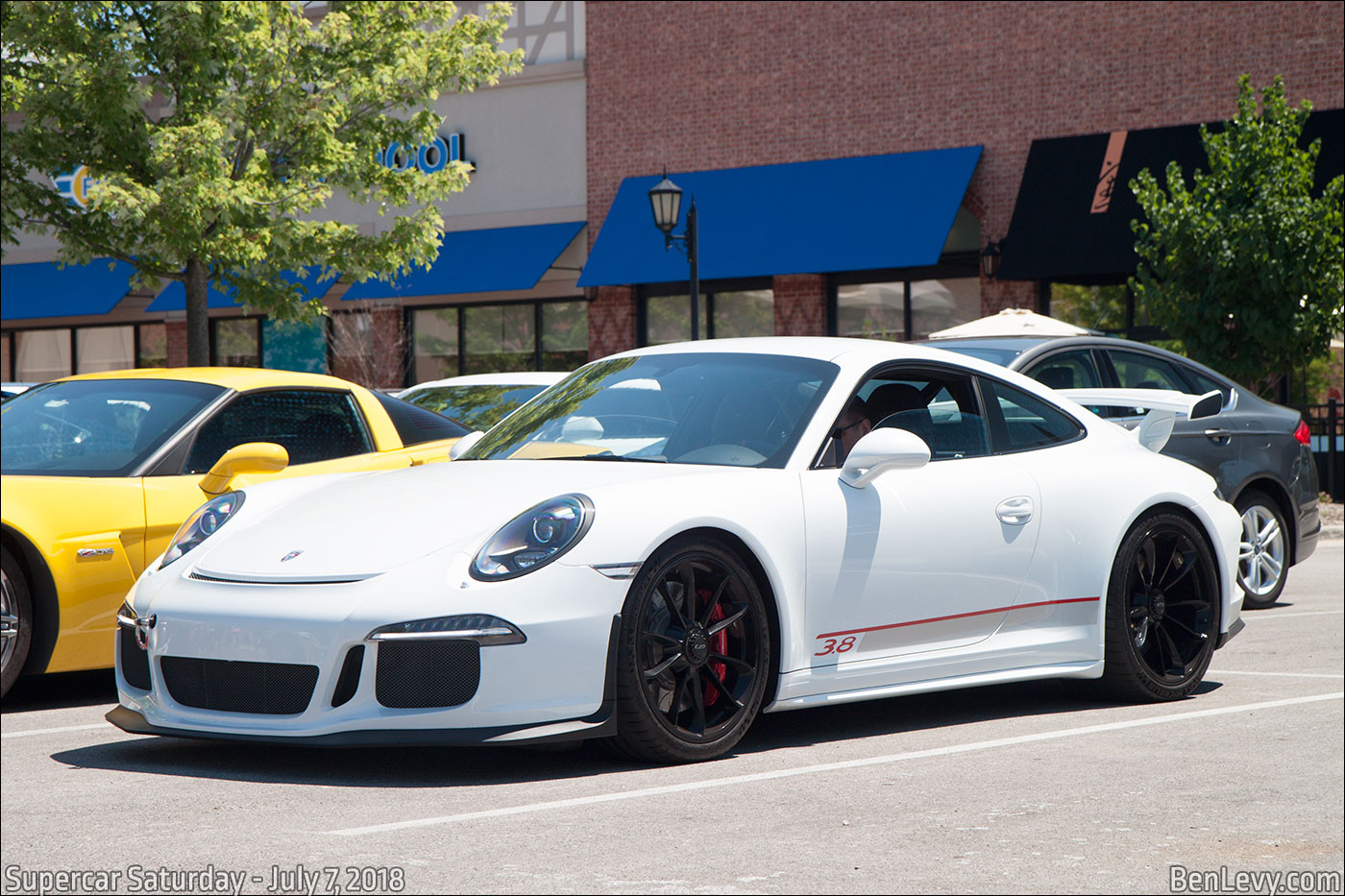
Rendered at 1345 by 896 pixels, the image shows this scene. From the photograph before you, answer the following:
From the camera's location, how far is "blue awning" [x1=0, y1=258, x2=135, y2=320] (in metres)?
30.5

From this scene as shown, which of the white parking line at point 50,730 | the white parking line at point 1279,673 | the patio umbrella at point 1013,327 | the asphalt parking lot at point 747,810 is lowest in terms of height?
the white parking line at point 1279,673

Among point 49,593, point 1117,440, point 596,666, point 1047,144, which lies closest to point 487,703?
point 596,666

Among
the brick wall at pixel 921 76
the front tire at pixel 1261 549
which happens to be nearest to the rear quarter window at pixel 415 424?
the front tire at pixel 1261 549

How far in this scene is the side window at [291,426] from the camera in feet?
24.3

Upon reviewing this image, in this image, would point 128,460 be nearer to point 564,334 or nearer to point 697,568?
point 697,568

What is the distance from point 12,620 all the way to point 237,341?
27075 millimetres

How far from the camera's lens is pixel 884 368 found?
20.2 feet

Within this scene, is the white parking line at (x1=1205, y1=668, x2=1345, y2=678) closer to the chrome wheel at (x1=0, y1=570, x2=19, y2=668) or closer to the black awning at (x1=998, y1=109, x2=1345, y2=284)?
the chrome wheel at (x1=0, y1=570, x2=19, y2=668)

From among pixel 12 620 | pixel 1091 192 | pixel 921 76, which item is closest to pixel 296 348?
pixel 921 76

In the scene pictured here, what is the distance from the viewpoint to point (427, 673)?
4.86m

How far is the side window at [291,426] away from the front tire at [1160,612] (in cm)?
356

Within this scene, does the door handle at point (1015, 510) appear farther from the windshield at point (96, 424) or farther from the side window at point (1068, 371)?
the windshield at point (96, 424)

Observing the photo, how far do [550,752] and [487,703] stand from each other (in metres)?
0.69

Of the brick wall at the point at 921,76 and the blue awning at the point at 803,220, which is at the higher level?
the brick wall at the point at 921,76
